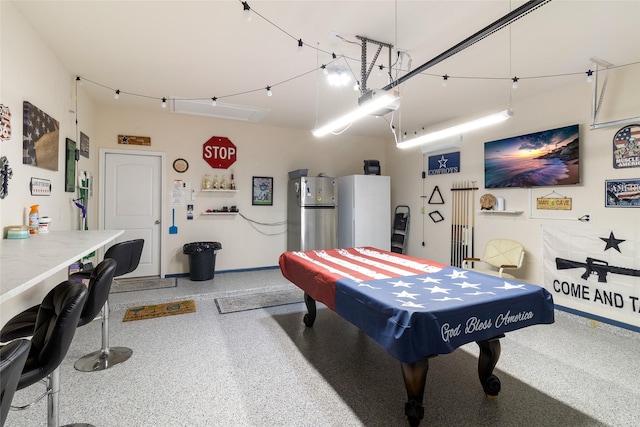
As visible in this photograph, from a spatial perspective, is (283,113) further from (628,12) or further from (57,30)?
(628,12)

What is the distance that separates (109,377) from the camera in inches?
92.0

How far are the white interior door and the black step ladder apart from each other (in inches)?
A: 173

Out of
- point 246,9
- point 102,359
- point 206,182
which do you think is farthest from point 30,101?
point 206,182

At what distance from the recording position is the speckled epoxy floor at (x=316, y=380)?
1.92m

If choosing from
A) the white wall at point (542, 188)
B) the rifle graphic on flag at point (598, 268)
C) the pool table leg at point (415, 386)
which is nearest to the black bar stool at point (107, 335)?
the pool table leg at point (415, 386)

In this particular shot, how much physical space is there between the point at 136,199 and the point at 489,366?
5.18 m

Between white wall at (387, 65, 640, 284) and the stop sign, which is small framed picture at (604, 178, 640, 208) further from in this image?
the stop sign

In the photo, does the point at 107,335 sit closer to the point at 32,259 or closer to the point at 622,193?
the point at 32,259

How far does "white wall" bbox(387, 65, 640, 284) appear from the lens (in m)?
3.23

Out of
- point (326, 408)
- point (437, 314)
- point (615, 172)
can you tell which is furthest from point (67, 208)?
point (615, 172)

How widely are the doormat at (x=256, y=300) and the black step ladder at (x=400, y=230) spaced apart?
2.58m

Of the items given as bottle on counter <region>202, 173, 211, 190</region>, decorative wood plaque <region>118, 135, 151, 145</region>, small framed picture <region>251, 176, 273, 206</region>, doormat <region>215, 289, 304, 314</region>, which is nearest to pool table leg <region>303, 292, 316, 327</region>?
doormat <region>215, 289, 304, 314</region>

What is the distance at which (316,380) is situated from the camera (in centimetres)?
232

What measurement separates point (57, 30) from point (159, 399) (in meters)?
3.17
